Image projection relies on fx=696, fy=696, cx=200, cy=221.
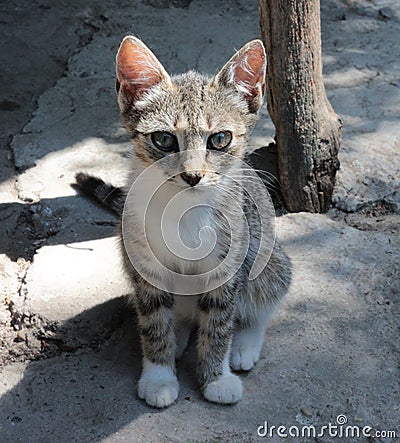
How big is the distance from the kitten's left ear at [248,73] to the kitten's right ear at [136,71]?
9.1 inches

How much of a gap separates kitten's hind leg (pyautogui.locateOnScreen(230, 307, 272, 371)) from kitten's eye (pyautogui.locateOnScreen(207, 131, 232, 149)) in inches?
32.2

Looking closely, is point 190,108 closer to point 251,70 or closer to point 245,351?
point 251,70

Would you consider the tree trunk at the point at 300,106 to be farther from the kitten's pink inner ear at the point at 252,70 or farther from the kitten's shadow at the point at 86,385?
the kitten's shadow at the point at 86,385

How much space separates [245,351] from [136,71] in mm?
1223

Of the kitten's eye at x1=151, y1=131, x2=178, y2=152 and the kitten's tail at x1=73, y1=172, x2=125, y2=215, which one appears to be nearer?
the kitten's eye at x1=151, y1=131, x2=178, y2=152

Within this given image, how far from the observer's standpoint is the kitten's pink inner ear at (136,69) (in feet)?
8.27

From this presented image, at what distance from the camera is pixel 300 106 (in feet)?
12.2

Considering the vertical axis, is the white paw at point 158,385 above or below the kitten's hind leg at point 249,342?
above

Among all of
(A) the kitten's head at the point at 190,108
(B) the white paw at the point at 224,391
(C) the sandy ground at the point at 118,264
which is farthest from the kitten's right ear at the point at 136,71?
(B) the white paw at the point at 224,391

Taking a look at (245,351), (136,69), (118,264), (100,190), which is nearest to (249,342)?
(245,351)

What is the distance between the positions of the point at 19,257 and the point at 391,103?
8.97 ft

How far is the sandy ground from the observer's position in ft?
8.75

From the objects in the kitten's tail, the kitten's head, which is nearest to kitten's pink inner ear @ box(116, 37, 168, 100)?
the kitten's head

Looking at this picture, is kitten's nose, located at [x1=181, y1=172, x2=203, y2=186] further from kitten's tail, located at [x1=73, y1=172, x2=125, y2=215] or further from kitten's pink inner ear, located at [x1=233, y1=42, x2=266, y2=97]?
kitten's tail, located at [x1=73, y1=172, x2=125, y2=215]
